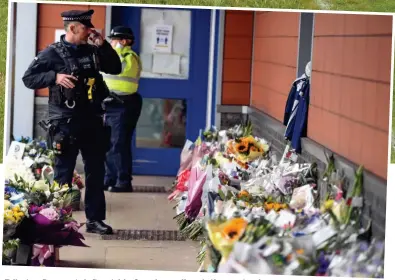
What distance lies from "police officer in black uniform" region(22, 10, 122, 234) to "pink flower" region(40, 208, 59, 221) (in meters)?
1.07

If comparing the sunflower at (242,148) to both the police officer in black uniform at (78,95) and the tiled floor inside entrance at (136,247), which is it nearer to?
the tiled floor inside entrance at (136,247)

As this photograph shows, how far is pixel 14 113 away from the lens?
900 centimetres

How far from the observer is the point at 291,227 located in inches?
177

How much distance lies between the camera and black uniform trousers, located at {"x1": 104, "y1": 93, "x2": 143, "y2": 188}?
8445 mm

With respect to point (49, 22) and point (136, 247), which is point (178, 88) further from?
point (136, 247)

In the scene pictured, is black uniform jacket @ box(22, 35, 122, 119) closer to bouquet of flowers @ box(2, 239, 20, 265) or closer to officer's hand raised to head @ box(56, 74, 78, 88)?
officer's hand raised to head @ box(56, 74, 78, 88)

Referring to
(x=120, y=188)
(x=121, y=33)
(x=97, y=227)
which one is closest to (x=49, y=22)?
(x=121, y=33)

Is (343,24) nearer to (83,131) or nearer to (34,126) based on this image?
(83,131)

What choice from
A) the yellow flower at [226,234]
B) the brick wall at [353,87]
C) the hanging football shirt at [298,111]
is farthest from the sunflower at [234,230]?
the hanging football shirt at [298,111]

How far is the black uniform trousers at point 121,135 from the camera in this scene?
332 inches

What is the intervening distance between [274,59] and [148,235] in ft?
5.78

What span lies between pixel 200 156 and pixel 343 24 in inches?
99.7

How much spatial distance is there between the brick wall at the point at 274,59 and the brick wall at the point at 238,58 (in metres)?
0.16

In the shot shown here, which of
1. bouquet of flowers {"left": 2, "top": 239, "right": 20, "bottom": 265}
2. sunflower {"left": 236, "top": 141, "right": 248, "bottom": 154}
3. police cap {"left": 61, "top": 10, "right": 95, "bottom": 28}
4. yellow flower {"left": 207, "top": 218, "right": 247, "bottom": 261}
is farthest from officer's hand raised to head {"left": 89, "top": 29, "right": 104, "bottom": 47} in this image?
yellow flower {"left": 207, "top": 218, "right": 247, "bottom": 261}
